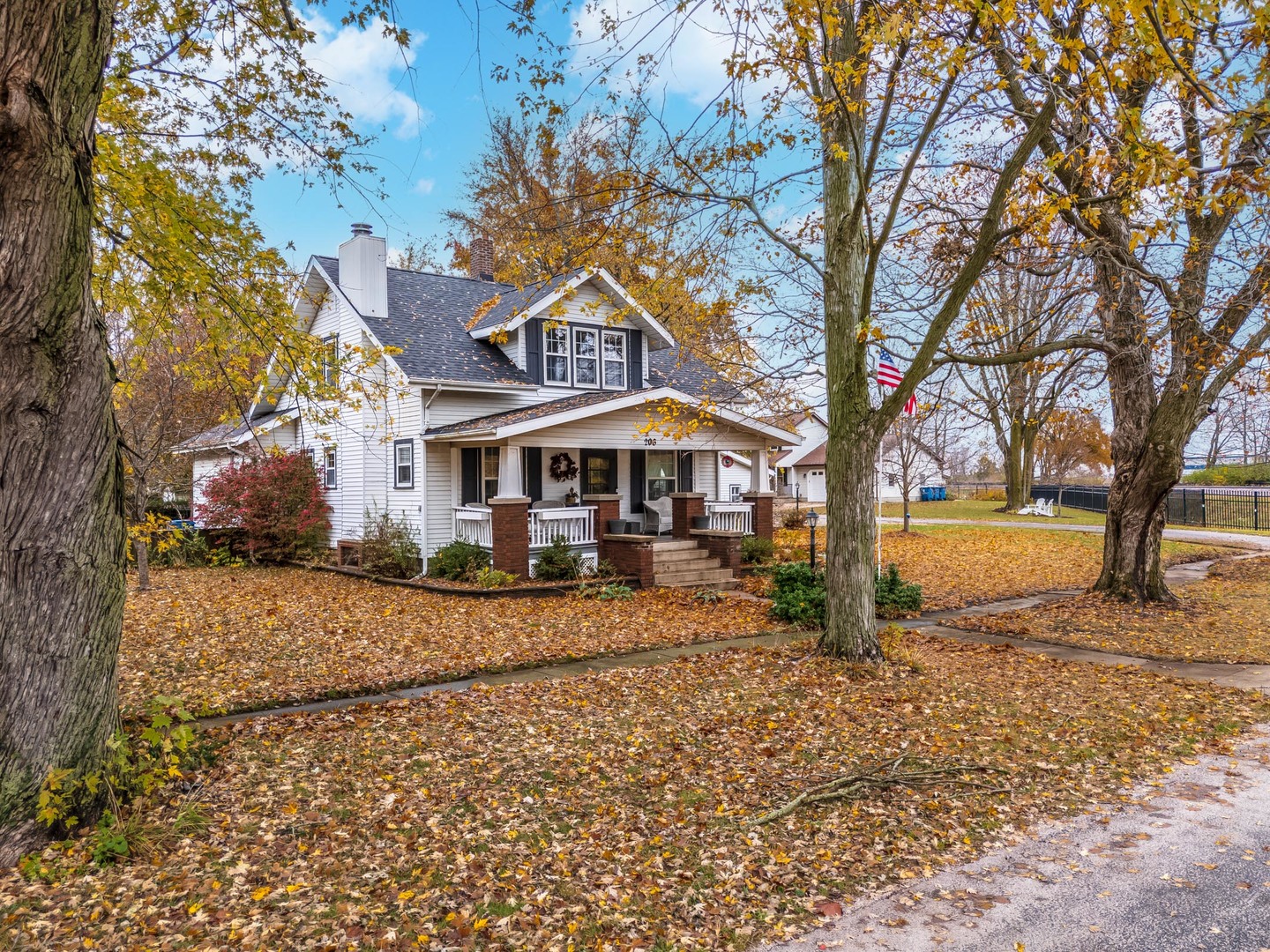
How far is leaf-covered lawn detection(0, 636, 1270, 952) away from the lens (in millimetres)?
3562

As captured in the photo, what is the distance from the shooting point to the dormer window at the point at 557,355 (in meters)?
17.4

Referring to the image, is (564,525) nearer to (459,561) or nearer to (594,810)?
(459,561)

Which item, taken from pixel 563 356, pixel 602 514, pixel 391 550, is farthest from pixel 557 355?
pixel 391 550

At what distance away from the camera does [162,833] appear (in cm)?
427

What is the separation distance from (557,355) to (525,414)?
2.86 metres

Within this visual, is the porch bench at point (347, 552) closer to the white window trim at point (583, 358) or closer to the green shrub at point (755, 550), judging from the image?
the white window trim at point (583, 358)

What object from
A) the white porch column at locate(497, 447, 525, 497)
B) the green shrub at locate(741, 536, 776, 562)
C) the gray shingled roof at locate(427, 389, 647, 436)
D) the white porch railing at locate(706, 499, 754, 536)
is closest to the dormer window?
the gray shingled roof at locate(427, 389, 647, 436)

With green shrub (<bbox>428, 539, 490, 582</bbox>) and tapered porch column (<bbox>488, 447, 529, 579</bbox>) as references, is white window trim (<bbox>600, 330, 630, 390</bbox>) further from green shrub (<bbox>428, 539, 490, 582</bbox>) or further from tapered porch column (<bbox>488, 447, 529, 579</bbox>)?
green shrub (<bbox>428, 539, 490, 582</bbox>)

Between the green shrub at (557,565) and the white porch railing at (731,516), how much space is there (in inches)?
157

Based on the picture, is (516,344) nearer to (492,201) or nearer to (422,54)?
(422,54)

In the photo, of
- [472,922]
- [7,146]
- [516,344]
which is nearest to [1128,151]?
[472,922]

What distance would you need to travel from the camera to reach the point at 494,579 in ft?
45.9

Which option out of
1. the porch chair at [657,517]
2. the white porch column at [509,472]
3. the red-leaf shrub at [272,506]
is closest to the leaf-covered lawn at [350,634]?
the white porch column at [509,472]

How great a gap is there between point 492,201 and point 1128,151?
2629 centimetres
